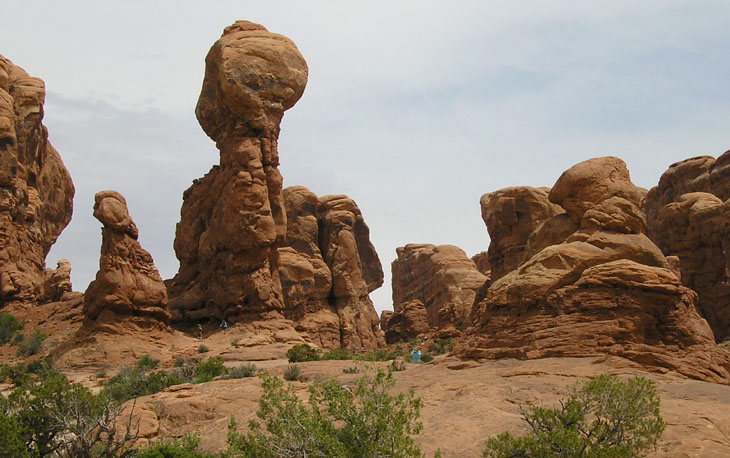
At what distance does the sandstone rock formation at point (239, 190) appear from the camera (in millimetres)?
33094

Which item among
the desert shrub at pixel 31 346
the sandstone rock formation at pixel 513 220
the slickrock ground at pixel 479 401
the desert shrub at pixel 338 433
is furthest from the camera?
the sandstone rock formation at pixel 513 220

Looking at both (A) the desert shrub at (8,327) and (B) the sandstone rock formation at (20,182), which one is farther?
(B) the sandstone rock formation at (20,182)

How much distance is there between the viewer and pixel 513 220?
141ft

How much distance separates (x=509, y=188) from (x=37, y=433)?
109 ft

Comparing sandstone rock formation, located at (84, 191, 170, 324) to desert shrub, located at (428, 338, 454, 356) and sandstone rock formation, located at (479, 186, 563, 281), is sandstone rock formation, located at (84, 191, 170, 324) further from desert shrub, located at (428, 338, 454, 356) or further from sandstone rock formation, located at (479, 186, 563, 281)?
sandstone rock formation, located at (479, 186, 563, 281)

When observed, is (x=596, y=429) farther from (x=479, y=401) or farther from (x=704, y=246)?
(x=704, y=246)

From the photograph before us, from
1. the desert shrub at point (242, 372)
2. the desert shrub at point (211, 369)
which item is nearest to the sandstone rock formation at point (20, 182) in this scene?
the desert shrub at point (211, 369)

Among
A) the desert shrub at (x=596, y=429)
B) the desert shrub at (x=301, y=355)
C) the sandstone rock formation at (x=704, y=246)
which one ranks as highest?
the sandstone rock formation at (x=704, y=246)

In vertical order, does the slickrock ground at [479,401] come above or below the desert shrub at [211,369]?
below

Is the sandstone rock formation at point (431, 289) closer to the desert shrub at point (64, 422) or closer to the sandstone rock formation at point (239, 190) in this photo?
the sandstone rock formation at point (239, 190)

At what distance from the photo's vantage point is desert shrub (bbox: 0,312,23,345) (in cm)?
3157

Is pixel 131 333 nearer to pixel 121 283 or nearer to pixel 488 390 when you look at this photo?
pixel 121 283

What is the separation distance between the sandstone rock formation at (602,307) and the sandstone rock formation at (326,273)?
24465 millimetres

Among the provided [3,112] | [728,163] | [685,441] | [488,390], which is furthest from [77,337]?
[728,163]
